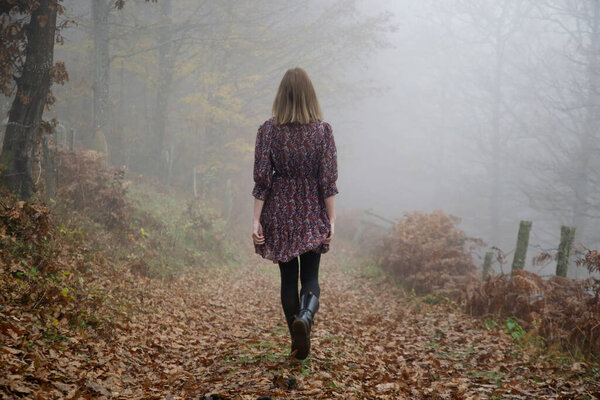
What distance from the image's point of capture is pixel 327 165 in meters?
3.63

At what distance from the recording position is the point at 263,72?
18781 millimetres

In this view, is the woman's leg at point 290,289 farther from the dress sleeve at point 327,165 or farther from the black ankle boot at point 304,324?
the dress sleeve at point 327,165

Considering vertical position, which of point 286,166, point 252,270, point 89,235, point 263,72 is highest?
point 263,72

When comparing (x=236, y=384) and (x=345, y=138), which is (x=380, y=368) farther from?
(x=345, y=138)

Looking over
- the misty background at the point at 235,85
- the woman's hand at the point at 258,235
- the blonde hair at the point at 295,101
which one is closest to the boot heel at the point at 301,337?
the woman's hand at the point at 258,235

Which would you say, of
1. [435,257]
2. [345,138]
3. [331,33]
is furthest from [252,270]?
[345,138]

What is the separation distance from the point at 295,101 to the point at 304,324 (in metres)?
1.90

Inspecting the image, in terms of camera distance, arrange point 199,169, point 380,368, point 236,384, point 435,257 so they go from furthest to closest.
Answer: point 199,169 → point 435,257 → point 380,368 → point 236,384

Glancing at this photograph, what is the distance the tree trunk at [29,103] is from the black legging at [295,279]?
4.43 m

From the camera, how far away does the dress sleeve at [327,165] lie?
3629 mm

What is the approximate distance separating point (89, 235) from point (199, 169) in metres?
10.6

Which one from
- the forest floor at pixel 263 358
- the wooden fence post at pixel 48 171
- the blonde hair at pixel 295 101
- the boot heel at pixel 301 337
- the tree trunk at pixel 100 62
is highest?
the tree trunk at pixel 100 62

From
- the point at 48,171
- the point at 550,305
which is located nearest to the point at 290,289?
the point at 550,305

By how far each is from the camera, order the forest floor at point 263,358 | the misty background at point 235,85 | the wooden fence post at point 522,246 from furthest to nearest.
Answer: the misty background at point 235,85
the wooden fence post at point 522,246
the forest floor at point 263,358
